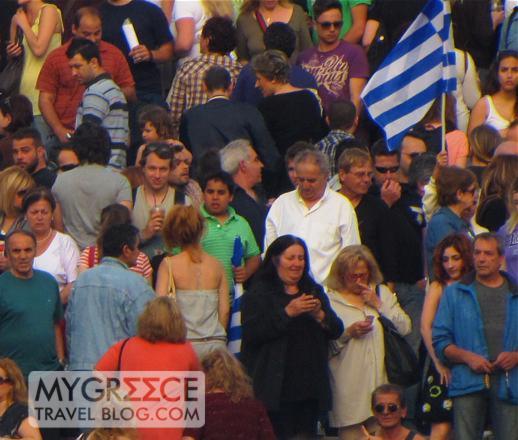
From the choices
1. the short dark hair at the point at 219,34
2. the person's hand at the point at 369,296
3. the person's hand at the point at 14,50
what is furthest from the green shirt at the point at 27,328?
the person's hand at the point at 14,50

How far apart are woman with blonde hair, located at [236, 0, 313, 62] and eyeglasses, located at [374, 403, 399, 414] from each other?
5.97 meters

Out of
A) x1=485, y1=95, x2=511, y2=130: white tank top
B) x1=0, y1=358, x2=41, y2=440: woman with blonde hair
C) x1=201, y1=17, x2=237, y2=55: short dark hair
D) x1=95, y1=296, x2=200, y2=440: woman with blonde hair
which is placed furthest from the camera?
x1=201, y1=17, x2=237, y2=55: short dark hair

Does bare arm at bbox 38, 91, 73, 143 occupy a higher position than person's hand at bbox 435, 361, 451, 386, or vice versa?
bare arm at bbox 38, 91, 73, 143

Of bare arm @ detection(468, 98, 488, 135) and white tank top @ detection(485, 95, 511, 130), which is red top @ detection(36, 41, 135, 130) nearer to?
bare arm @ detection(468, 98, 488, 135)

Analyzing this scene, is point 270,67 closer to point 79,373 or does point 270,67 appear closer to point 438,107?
point 438,107

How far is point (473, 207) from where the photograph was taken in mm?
15125

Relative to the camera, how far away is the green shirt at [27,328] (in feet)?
46.4

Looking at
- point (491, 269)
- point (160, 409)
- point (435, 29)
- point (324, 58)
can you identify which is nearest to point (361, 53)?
point (324, 58)

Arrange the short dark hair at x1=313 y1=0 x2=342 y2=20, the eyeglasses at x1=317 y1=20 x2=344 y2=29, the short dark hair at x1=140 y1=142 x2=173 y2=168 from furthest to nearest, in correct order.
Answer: the short dark hair at x1=313 y1=0 x2=342 y2=20 → the eyeglasses at x1=317 y1=20 x2=344 y2=29 → the short dark hair at x1=140 y1=142 x2=173 y2=168

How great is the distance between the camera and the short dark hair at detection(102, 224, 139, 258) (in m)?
14.0

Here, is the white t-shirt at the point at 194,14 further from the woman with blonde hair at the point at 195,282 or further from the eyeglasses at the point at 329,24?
the woman with blonde hair at the point at 195,282

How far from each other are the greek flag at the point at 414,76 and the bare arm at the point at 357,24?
2589mm

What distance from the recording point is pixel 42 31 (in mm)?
19047

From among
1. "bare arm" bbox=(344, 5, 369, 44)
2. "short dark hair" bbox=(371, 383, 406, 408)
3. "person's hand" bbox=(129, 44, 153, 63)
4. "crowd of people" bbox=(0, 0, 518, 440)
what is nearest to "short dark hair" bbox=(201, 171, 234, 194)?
"crowd of people" bbox=(0, 0, 518, 440)
